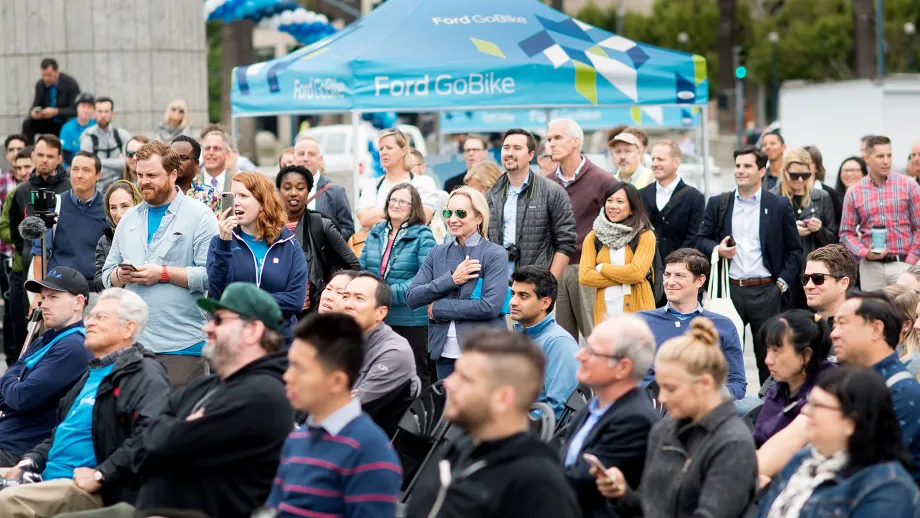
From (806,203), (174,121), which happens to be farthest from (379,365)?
(174,121)

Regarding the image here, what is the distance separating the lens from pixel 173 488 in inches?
202

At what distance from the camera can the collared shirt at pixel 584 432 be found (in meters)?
5.07

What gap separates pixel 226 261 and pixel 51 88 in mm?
8349

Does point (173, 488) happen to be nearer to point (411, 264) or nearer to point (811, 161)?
point (411, 264)

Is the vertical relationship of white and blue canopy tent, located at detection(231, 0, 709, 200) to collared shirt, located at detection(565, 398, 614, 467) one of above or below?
above

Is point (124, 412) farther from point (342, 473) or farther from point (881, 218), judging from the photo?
point (881, 218)

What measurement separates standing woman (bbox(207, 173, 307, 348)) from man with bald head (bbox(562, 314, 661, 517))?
262cm

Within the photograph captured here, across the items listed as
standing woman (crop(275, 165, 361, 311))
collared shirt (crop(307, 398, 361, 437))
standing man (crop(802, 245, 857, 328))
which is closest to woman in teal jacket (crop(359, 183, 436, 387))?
standing woman (crop(275, 165, 361, 311))

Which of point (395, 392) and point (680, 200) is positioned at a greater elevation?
point (680, 200)

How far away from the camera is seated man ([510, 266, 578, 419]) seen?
21.1ft

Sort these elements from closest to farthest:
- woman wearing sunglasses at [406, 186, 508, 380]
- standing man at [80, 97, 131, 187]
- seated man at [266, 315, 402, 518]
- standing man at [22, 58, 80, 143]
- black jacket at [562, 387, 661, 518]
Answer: seated man at [266, 315, 402, 518] < black jacket at [562, 387, 661, 518] < woman wearing sunglasses at [406, 186, 508, 380] < standing man at [80, 97, 131, 187] < standing man at [22, 58, 80, 143]

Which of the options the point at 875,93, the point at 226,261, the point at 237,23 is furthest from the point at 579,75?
the point at 237,23

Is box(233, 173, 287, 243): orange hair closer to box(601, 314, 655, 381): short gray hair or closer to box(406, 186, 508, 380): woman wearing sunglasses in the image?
box(406, 186, 508, 380): woman wearing sunglasses

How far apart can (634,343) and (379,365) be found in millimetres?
1838
